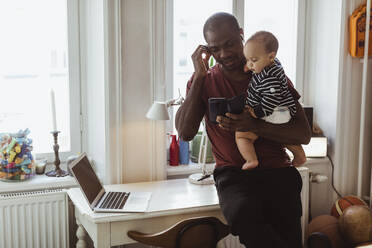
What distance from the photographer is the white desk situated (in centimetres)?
213

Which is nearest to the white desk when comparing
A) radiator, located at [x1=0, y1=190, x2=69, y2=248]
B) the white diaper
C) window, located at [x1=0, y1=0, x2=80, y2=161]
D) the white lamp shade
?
radiator, located at [x1=0, y1=190, x2=69, y2=248]

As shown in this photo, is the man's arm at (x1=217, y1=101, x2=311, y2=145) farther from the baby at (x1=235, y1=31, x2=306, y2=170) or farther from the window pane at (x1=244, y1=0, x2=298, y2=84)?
the window pane at (x1=244, y1=0, x2=298, y2=84)

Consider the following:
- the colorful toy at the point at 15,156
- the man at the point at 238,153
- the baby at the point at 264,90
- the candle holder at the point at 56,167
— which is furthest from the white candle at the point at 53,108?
the baby at the point at 264,90

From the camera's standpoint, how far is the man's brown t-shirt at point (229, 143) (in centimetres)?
193

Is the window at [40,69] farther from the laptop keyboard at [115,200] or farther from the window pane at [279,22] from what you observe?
the window pane at [279,22]

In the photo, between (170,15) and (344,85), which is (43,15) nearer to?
(170,15)

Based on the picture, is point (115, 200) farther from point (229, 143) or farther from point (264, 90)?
point (264, 90)

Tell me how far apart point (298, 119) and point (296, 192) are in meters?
0.31

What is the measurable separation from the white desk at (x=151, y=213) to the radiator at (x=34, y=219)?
156 millimetres

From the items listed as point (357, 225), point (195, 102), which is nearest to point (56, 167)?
point (195, 102)

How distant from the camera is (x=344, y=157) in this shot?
3.11m

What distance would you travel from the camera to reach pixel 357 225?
265 cm

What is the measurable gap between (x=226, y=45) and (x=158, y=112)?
2.24ft

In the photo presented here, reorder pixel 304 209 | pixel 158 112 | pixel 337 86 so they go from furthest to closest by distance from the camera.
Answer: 1. pixel 337 86
2. pixel 304 209
3. pixel 158 112
